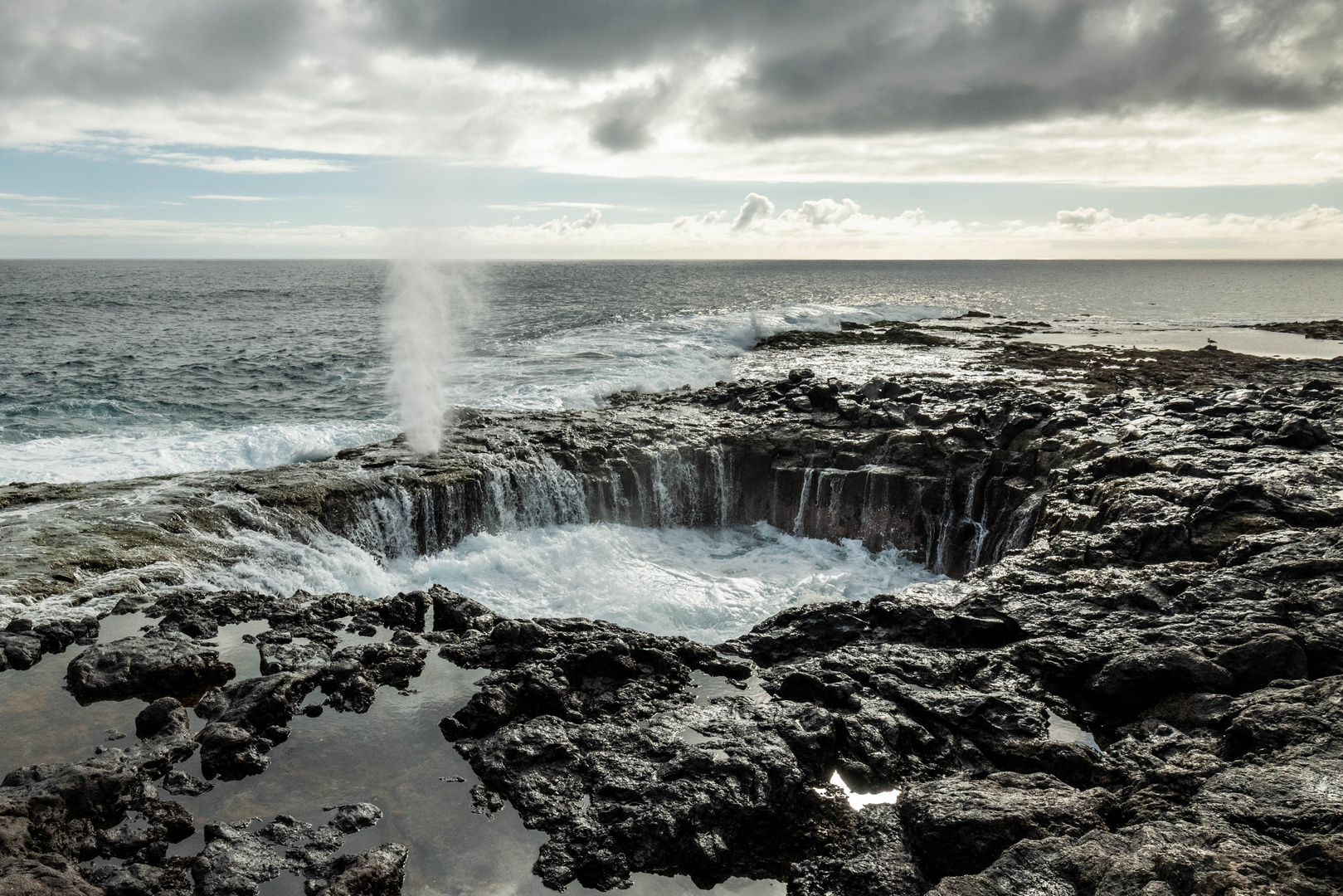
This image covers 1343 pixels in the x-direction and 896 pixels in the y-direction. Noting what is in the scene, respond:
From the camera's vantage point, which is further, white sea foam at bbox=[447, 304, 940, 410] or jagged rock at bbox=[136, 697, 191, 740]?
white sea foam at bbox=[447, 304, 940, 410]

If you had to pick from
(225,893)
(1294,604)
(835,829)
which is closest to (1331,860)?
(835,829)

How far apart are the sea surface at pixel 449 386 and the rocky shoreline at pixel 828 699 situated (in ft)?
9.15

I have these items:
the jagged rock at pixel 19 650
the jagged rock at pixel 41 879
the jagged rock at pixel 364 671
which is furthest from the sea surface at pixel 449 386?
the jagged rock at pixel 41 879

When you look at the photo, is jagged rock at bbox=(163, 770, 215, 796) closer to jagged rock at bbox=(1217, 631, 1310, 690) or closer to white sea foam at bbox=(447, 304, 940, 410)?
jagged rock at bbox=(1217, 631, 1310, 690)

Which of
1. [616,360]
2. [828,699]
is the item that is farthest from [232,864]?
[616,360]

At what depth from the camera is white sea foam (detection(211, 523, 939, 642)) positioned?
14.9 meters

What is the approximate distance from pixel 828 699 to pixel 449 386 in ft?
90.4

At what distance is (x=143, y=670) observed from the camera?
9.64 metres

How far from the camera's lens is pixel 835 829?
7645 mm

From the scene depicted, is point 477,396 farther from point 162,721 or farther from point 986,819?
point 986,819

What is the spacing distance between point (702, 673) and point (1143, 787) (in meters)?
5.47

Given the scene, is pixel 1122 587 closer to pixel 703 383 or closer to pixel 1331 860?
pixel 1331 860

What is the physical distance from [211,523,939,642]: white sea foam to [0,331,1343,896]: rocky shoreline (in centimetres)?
95

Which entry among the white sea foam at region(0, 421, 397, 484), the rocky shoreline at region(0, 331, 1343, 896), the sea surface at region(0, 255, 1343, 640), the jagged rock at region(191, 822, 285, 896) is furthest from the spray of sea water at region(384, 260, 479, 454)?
the jagged rock at region(191, 822, 285, 896)
